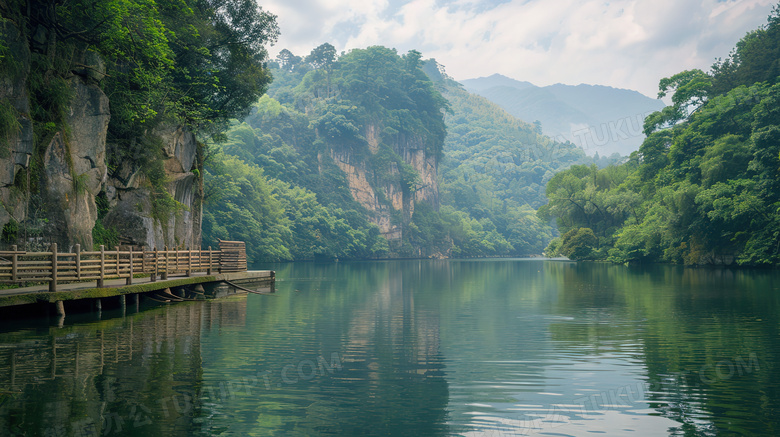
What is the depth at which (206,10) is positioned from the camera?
152ft

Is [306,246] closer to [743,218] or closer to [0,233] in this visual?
[743,218]

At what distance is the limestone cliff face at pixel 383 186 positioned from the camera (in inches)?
5497

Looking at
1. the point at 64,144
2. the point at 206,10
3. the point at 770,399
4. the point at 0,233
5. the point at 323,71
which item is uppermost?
the point at 323,71

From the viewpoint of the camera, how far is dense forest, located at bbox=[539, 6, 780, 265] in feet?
185

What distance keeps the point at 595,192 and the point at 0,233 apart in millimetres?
81584

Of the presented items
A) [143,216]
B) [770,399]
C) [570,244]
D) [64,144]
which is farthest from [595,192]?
[770,399]

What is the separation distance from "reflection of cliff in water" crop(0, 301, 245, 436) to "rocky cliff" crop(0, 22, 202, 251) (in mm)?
7104

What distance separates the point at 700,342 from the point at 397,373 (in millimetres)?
8853

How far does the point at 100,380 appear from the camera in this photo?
43.9ft

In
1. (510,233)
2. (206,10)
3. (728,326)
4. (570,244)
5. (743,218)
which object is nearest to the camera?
(728,326)

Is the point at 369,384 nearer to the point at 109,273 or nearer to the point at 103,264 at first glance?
the point at 103,264

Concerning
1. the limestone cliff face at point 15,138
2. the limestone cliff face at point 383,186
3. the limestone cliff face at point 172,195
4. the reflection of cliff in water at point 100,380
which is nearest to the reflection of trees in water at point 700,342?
the reflection of cliff in water at point 100,380

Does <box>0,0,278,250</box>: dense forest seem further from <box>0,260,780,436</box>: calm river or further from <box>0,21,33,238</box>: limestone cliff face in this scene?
<box>0,260,780,436</box>: calm river

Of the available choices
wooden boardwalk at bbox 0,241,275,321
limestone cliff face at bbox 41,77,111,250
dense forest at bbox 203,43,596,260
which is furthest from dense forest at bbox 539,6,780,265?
limestone cliff face at bbox 41,77,111,250
